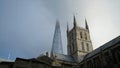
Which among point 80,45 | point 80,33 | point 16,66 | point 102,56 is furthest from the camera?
point 80,33

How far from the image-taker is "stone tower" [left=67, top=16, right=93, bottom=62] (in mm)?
52416

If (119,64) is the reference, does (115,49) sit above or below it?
above

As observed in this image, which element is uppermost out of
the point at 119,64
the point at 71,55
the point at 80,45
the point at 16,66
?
the point at 80,45

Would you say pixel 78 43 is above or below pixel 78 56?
above

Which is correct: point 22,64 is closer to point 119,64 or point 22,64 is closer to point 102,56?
point 119,64

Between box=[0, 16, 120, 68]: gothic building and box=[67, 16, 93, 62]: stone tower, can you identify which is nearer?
box=[0, 16, 120, 68]: gothic building

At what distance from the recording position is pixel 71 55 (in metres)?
55.2

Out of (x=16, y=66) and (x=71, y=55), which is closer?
(x=16, y=66)

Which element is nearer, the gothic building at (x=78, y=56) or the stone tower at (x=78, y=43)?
the gothic building at (x=78, y=56)

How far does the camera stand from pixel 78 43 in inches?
2125

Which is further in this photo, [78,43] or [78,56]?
[78,43]

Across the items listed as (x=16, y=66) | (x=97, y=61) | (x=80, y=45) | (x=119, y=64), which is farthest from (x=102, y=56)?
(x=16, y=66)

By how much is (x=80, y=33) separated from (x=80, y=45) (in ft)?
20.2

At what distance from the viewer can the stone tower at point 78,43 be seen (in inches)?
2064
